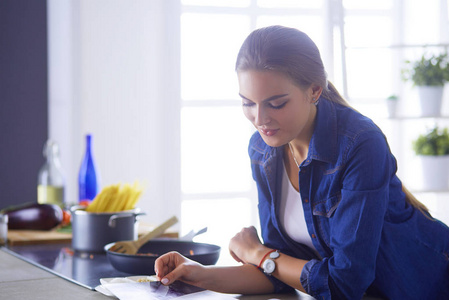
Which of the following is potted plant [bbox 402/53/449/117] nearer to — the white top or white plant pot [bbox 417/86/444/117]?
white plant pot [bbox 417/86/444/117]

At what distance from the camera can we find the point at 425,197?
4.02 m

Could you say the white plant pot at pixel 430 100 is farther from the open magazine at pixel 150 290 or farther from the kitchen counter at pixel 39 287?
the open magazine at pixel 150 290

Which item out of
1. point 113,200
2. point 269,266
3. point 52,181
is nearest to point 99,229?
point 113,200

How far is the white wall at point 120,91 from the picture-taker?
4.26 m

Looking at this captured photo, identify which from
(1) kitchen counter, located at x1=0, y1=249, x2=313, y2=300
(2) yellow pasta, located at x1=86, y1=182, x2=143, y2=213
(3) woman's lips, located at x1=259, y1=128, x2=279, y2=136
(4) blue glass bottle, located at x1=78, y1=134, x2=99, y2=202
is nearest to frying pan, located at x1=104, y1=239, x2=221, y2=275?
(1) kitchen counter, located at x1=0, y1=249, x2=313, y2=300

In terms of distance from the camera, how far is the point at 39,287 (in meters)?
1.38

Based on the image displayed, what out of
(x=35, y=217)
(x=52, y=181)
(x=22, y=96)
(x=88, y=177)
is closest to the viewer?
(x=35, y=217)

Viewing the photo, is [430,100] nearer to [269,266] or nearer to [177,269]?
[269,266]

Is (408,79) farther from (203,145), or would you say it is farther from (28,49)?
(28,49)

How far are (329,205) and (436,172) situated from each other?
2.59 metres

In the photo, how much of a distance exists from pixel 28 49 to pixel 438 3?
2905 mm

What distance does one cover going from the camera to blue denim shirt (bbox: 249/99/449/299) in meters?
1.27

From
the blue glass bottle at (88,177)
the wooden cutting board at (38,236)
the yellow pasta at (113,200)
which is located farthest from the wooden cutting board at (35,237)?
the blue glass bottle at (88,177)

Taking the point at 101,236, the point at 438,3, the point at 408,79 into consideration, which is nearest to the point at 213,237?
the point at 101,236
